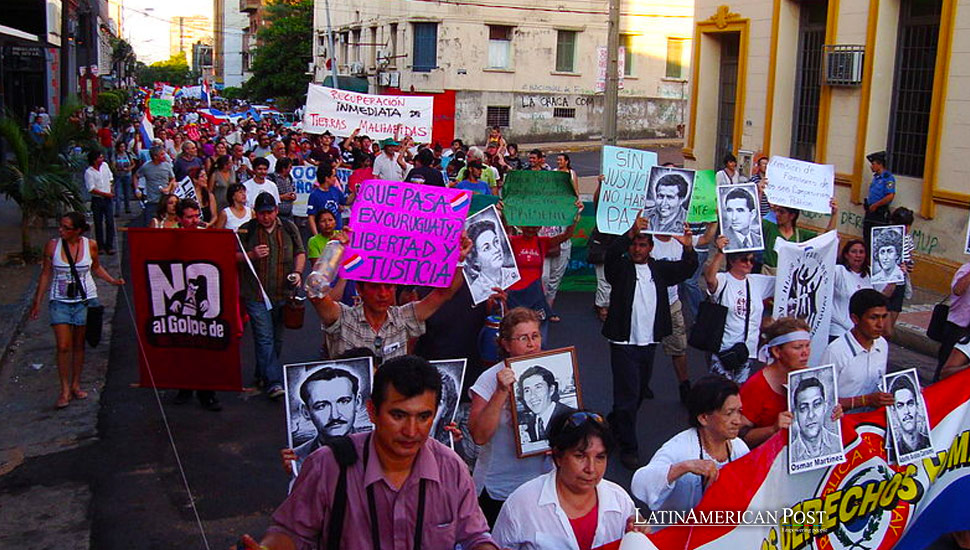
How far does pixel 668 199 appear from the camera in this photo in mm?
8211

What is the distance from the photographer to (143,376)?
8.23 metres

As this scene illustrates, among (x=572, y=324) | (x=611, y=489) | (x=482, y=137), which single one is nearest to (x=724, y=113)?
(x=572, y=324)

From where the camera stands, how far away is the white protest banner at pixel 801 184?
31.8 ft

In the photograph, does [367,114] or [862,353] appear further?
[367,114]

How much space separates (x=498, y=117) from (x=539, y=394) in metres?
37.6

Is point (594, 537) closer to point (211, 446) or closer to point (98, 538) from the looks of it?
point (98, 538)

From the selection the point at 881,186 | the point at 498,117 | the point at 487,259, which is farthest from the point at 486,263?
the point at 498,117

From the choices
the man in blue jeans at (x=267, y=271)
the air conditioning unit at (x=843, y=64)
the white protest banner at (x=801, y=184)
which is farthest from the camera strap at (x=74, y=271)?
the air conditioning unit at (x=843, y=64)

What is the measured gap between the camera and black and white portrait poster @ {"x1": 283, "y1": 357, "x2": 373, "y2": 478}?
451 centimetres

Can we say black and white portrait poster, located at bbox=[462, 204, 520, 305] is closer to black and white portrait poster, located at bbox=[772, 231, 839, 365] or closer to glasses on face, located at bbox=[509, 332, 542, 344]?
glasses on face, located at bbox=[509, 332, 542, 344]


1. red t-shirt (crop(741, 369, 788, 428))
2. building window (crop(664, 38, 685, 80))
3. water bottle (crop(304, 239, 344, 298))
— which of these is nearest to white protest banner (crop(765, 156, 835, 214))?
red t-shirt (crop(741, 369, 788, 428))

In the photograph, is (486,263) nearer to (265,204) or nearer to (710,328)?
(710,328)

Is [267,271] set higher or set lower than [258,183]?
lower

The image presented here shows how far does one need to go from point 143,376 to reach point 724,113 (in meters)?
15.5
